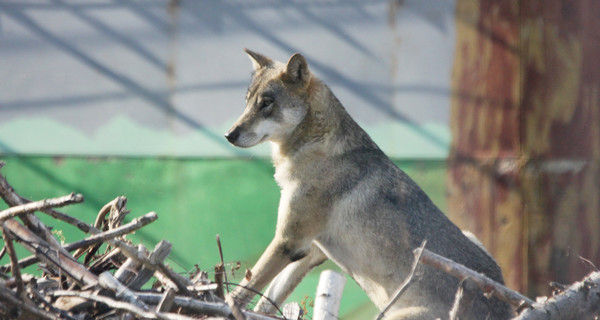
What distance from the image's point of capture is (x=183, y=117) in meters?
6.86

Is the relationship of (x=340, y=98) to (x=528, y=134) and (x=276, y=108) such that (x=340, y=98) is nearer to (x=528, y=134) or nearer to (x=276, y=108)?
(x=528, y=134)

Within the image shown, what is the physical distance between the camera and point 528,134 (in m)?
6.88

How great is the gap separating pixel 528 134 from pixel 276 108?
10.3 feet

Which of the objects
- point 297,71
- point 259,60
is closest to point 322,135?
point 297,71

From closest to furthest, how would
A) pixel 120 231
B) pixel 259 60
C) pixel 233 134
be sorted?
1. pixel 120 231
2. pixel 233 134
3. pixel 259 60

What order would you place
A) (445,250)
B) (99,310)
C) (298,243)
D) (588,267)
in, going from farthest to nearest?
(588,267)
(298,243)
(445,250)
(99,310)

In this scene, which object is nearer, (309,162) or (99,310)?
(99,310)

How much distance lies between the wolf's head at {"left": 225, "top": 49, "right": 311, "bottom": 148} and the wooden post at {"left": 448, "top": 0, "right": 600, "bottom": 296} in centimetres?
265

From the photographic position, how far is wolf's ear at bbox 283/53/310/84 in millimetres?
4648

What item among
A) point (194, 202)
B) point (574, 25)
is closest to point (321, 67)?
point (194, 202)

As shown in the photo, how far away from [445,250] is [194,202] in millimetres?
3260

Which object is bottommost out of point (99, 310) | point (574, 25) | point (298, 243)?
point (298, 243)

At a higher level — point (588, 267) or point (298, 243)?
point (298, 243)

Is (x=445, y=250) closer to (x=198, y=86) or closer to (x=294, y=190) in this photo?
(x=294, y=190)
